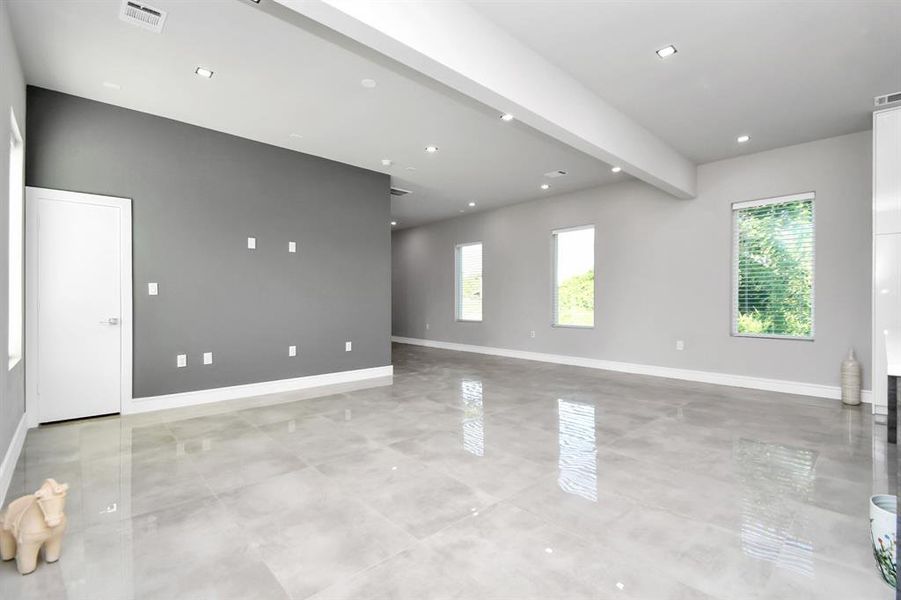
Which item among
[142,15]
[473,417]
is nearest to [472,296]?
[473,417]

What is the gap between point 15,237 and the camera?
131 inches

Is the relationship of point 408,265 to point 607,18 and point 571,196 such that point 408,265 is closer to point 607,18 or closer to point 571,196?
point 571,196

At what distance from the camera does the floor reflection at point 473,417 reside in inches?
131

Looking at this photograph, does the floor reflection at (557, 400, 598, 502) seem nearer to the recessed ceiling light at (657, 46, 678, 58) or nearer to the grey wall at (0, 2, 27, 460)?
the recessed ceiling light at (657, 46, 678, 58)

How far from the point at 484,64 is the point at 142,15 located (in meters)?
2.21

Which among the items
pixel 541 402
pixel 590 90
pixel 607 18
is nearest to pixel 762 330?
pixel 541 402

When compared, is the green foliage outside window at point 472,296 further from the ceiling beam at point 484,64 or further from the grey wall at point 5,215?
the grey wall at point 5,215

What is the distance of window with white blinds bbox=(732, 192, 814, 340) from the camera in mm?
5191

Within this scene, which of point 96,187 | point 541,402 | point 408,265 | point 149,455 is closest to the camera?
point 149,455

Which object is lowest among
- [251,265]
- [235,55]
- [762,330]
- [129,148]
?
[762,330]

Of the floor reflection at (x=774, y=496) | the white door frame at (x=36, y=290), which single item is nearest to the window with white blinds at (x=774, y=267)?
the floor reflection at (x=774, y=496)

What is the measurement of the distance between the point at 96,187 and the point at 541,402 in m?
4.90

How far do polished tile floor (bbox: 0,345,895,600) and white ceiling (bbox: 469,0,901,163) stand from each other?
9.64 ft

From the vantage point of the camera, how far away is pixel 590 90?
385cm
